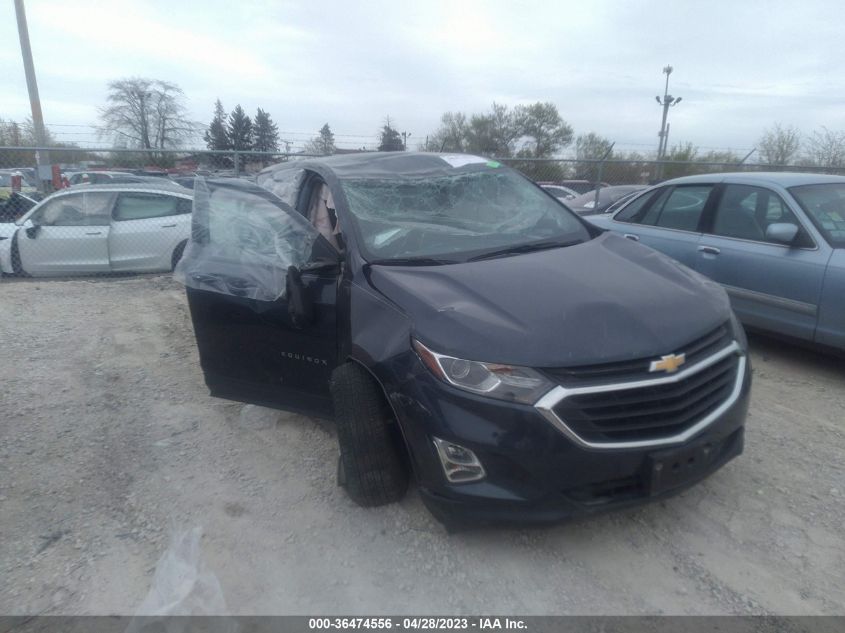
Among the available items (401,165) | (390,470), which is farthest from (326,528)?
(401,165)

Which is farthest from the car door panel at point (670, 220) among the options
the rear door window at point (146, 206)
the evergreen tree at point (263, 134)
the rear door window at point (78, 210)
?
the evergreen tree at point (263, 134)

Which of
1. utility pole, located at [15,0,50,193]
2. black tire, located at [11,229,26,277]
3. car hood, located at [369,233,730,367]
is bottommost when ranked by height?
black tire, located at [11,229,26,277]

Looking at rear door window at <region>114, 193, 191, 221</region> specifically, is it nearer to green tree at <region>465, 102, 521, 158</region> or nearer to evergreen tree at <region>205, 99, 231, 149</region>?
evergreen tree at <region>205, 99, 231, 149</region>

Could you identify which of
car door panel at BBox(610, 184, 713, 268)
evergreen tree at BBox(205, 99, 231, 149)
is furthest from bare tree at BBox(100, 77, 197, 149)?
car door panel at BBox(610, 184, 713, 268)

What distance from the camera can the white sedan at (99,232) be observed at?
8.86 meters

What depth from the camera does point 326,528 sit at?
3.04 meters

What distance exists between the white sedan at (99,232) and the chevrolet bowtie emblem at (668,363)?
8375 mm

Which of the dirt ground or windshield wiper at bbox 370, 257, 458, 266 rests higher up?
windshield wiper at bbox 370, 257, 458, 266

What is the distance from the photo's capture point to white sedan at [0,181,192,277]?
8859 millimetres

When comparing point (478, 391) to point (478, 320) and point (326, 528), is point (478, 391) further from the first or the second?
point (326, 528)

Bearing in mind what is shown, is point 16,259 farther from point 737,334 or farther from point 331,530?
point 737,334

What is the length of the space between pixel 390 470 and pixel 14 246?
27.2 feet

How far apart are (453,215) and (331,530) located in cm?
194

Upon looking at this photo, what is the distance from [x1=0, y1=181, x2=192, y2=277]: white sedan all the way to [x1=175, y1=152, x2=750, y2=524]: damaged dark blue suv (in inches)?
222
